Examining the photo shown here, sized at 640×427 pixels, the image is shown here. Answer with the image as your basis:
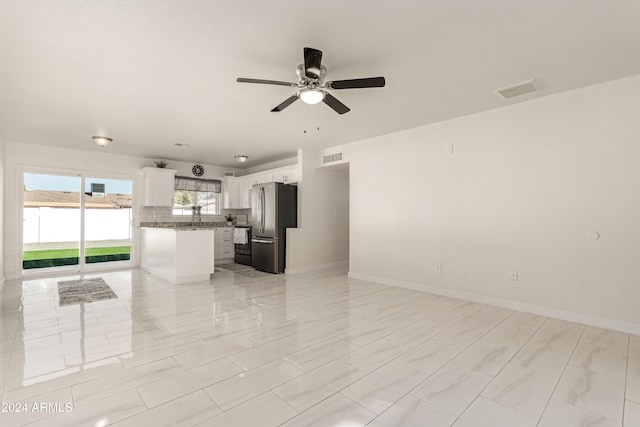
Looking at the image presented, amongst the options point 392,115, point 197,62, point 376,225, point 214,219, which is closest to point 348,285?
point 376,225

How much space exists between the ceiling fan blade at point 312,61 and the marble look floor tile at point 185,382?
7.81 feet

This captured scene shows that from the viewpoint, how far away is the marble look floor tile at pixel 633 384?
6.22ft

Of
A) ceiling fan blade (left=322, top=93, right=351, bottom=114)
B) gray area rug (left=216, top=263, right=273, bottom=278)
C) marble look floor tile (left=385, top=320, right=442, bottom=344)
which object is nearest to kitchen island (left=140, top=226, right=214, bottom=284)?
gray area rug (left=216, top=263, right=273, bottom=278)

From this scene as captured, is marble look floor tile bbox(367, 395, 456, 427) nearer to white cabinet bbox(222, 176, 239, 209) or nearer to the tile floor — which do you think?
the tile floor

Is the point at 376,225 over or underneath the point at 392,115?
underneath

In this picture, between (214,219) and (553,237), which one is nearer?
(553,237)

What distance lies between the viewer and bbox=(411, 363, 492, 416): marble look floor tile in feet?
5.95

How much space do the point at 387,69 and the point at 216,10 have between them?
159cm

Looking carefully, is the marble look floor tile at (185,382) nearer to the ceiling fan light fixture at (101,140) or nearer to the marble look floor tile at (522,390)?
the marble look floor tile at (522,390)

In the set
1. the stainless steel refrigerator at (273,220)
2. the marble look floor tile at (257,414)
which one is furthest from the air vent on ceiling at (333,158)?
the marble look floor tile at (257,414)

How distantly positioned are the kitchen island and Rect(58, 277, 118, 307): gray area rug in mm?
893

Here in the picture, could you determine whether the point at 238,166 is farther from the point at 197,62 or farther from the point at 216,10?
the point at 216,10

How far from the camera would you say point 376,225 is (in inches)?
209

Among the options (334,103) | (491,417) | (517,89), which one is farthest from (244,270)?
(517,89)
